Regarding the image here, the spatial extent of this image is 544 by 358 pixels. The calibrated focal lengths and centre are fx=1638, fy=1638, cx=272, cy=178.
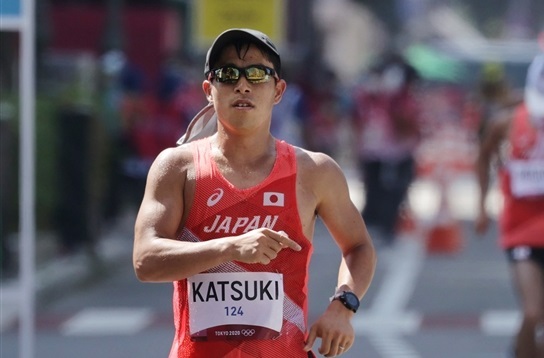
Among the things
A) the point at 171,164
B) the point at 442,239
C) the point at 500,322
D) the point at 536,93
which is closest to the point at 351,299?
the point at 171,164

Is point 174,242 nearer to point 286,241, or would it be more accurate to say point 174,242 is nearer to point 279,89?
point 286,241

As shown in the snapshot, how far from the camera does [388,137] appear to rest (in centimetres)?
2034

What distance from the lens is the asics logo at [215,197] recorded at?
16.8ft

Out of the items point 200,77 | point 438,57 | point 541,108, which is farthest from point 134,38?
point 438,57

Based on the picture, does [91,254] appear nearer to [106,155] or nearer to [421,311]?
[106,155]

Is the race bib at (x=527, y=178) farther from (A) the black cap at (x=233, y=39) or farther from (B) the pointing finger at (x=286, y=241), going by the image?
(B) the pointing finger at (x=286, y=241)

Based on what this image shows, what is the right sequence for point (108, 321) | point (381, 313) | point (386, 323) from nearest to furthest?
point (386, 323) < point (108, 321) < point (381, 313)

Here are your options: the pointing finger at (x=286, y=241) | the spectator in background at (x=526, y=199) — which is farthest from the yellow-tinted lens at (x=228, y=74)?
the spectator in background at (x=526, y=199)

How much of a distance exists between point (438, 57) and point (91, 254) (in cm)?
4097

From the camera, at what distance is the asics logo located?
512cm

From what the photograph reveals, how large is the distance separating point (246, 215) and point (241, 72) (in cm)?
45

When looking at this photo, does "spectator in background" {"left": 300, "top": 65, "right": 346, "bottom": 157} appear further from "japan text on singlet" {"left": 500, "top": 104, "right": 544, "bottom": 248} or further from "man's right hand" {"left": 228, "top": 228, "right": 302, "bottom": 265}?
"man's right hand" {"left": 228, "top": 228, "right": 302, "bottom": 265}

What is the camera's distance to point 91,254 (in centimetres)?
1753

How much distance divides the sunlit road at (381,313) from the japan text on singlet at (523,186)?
258cm
